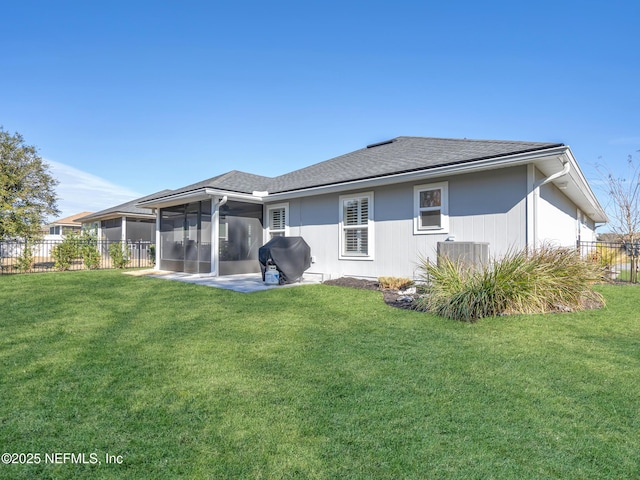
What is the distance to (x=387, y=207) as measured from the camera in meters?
8.65

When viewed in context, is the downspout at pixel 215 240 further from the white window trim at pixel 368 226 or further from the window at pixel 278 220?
the white window trim at pixel 368 226

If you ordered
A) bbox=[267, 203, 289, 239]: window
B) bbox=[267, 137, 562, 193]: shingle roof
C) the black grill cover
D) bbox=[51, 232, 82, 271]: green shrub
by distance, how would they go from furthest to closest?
bbox=[51, 232, 82, 271]: green shrub < bbox=[267, 203, 289, 239]: window < the black grill cover < bbox=[267, 137, 562, 193]: shingle roof

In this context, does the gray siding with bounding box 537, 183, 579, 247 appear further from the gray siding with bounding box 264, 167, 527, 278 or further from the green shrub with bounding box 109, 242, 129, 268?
the green shrub with bounding box 109, 242, 129, 268

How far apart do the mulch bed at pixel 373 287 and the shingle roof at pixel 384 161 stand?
2.69m

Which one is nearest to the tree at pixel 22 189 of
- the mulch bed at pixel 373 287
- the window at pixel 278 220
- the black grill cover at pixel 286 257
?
the window at pixel 278 220

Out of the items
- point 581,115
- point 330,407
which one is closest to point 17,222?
point 330,407

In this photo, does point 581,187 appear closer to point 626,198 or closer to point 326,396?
point 626,198

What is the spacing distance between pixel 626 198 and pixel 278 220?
14.6 m

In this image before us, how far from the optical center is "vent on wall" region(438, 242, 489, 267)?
6324 millimetres

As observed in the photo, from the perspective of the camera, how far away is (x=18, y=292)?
7.61 m

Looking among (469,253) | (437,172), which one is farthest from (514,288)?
(437,172)

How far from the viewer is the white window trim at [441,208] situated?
24.9 feet

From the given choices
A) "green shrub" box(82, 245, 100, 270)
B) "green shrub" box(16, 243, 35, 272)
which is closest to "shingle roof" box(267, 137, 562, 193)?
"green shrub" box(82, 245, 100, 270)

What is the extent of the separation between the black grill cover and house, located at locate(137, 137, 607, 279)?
27.2 inches
